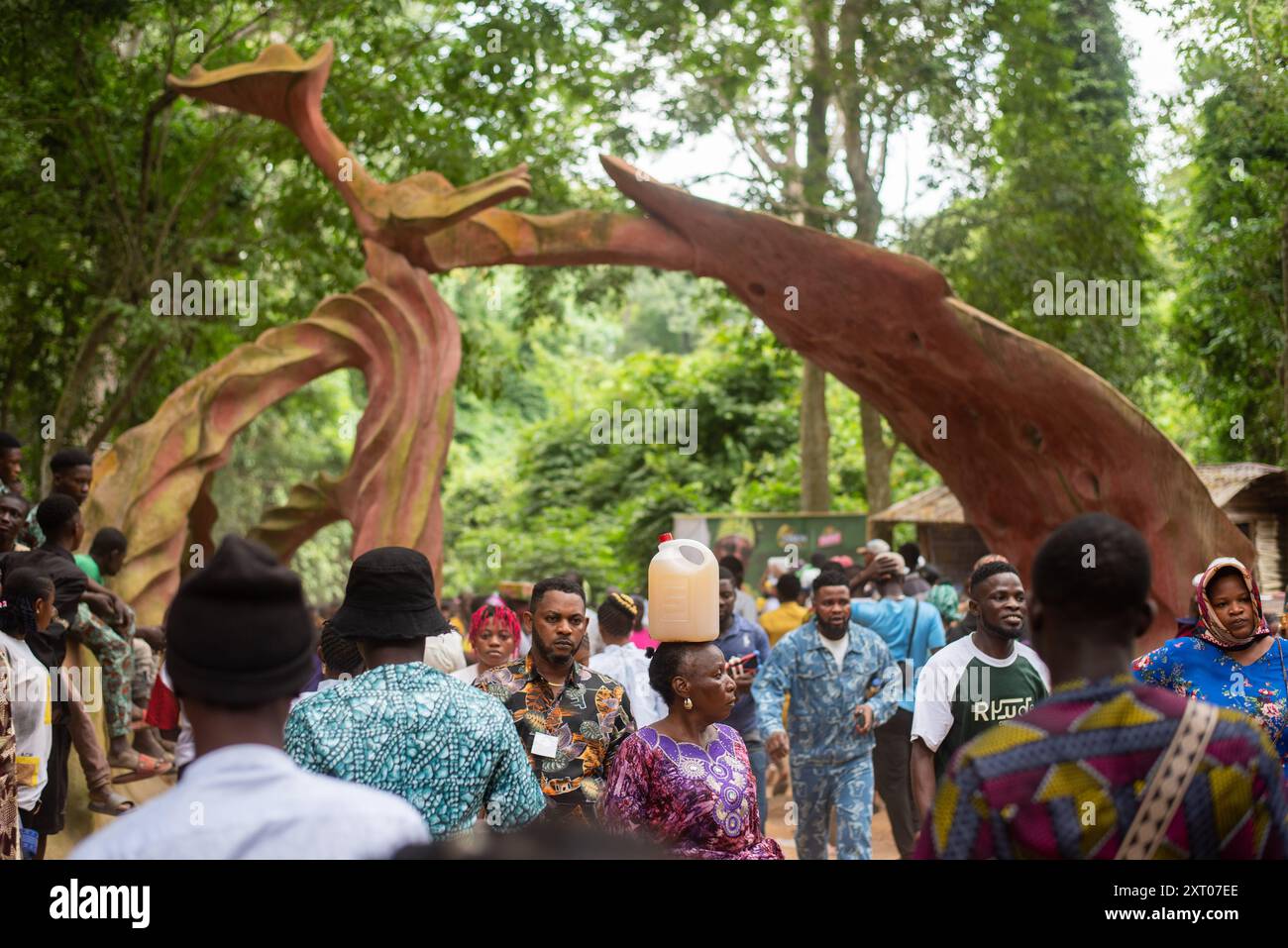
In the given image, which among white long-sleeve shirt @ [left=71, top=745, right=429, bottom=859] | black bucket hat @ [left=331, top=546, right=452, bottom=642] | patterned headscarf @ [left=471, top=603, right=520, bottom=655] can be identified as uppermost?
black bucket hat @ [left=331, top=546, right=452, bottom=642]

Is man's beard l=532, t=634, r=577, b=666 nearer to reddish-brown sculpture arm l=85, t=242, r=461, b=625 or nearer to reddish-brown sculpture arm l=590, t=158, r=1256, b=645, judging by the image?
reddish-brown sculpture arm l=85, t=242, r=461, b=625

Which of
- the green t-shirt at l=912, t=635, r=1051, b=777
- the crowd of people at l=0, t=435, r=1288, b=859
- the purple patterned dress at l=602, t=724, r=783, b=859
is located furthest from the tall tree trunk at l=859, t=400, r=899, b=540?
the purple patterned dress at l=602, t=724, r=783, b=859

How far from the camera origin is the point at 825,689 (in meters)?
6.88

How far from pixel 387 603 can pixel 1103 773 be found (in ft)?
5.85

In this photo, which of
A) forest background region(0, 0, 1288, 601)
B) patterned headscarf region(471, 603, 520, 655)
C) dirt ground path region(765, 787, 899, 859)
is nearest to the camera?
patterned headscarf region(471, 603, 520, 655)

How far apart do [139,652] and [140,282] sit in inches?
230

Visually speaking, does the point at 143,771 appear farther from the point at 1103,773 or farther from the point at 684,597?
the point at 1103,773

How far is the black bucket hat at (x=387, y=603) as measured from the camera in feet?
11.0

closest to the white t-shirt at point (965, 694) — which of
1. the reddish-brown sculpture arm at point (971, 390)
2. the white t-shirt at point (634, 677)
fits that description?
the white t-shirt at point (634, 677)

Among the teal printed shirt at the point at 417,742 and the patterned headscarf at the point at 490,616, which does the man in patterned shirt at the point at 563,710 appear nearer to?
the teal printed shirt at the point at 417,742

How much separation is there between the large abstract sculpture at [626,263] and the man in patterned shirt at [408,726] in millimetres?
6619

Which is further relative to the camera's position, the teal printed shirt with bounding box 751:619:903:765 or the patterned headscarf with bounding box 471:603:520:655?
the teal printed shirt with bounding box 751:619:903:765

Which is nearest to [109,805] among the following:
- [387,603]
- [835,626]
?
[835,626]

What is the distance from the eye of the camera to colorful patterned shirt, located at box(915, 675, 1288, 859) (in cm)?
229
